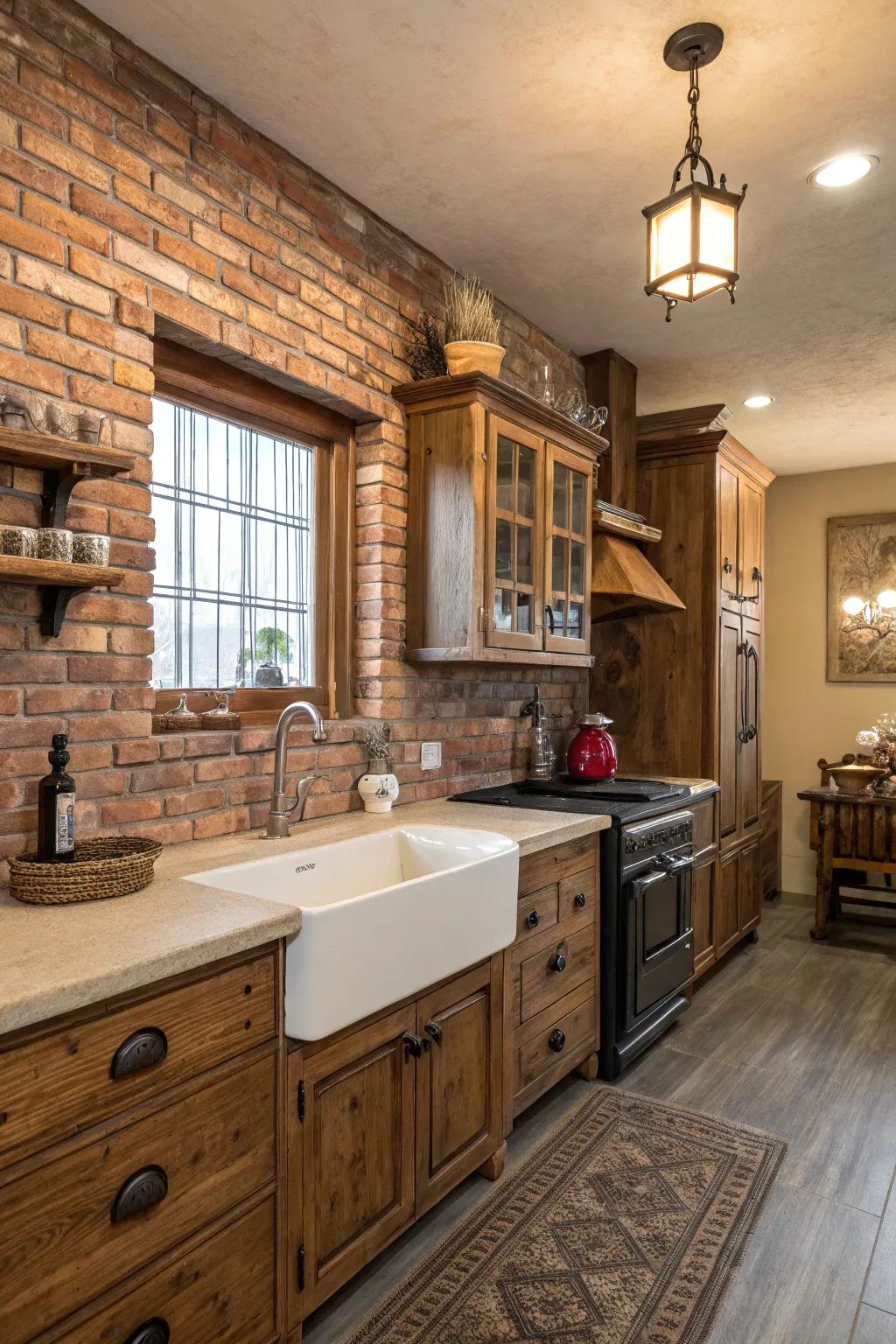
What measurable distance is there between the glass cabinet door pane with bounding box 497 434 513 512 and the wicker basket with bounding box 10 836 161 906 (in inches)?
64.2

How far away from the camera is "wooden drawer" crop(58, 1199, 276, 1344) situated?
1200mm

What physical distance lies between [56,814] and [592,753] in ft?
7.35

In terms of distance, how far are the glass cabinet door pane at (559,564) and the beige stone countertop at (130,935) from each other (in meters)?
1.50

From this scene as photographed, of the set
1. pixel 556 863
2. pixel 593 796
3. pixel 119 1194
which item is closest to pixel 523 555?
pixel 593 796

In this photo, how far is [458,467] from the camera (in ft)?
8.76

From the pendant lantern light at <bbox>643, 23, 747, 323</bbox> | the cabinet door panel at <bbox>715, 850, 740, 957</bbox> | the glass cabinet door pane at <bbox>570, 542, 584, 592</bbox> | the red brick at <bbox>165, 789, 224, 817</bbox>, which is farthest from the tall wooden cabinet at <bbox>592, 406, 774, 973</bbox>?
the red brick at <bbox>165, 789, 224, 817</bbox>

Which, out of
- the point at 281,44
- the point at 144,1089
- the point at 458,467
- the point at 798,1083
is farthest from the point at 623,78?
the point at 798,1083

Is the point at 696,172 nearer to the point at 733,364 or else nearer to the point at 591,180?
the point at 591,180

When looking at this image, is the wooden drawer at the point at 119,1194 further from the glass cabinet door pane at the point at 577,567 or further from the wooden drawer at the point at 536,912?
the glass cabinet door pane at the point at 577,567

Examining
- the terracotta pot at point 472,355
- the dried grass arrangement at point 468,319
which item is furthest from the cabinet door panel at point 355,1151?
the dried grass arrangement at point 468,319

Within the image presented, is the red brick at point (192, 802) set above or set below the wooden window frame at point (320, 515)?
below

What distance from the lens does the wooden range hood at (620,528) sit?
3477 millimetres

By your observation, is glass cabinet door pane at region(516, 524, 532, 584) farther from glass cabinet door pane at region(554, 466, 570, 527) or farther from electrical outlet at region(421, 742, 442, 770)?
electrical outlet at region(421, 742, 442, 770)

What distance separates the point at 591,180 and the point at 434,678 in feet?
5.24
